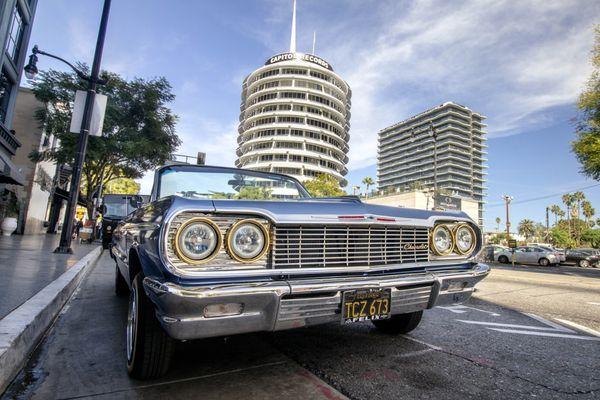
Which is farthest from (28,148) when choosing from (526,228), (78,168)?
(526,228)

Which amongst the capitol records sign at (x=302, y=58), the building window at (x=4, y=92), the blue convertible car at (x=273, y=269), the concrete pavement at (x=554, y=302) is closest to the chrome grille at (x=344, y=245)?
the blue convertible car at (x=273, y=269)

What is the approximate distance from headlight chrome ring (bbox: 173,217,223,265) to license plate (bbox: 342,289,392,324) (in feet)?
2.63

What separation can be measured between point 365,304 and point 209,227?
1049 millimetres

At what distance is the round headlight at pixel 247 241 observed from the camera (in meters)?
2.07

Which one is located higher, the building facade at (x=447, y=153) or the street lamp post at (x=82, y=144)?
the building facade at (x=447, y=153)

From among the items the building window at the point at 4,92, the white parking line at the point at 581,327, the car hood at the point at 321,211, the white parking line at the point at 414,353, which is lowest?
the white parking line at the point at 414,353

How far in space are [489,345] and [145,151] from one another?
18.3 m

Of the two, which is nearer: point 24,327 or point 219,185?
point 24,327

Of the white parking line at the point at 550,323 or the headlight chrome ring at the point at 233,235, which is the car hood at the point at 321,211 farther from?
the white parking line at the point at 550,323


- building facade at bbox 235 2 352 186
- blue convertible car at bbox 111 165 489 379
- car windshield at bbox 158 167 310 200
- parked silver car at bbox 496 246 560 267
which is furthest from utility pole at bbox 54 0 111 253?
building facade at bbox 235 2 352 186

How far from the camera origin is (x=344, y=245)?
92.2 inches

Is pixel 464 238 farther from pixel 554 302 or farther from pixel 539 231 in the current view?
pixel 539 231

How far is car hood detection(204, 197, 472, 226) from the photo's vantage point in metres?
2.11

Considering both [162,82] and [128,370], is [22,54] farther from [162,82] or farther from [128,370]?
[128,370]
